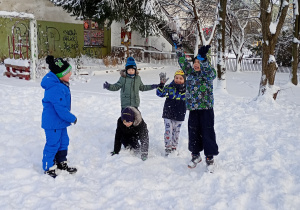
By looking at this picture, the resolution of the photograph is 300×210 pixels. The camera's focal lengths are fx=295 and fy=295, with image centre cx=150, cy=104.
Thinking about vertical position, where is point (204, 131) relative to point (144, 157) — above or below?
above

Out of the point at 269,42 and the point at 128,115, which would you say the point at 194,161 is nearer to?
the point at 128,115

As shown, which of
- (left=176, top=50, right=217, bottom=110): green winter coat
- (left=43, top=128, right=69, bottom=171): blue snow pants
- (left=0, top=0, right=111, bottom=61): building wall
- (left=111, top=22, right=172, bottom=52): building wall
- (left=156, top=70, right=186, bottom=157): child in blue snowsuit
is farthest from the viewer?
(left=111, top=22, right=172, bottom=52): building wall

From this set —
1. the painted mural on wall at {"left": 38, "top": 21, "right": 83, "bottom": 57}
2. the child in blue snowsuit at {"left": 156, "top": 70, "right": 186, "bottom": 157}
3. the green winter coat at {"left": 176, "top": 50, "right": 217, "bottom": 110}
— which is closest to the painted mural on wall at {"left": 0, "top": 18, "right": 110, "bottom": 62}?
the painted mural on wall at {"left": 38, "top": 21, "right": 83, "bottom": 57}

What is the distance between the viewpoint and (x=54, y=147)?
3684 mm

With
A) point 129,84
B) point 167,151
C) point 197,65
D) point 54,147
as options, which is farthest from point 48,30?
point 197,65

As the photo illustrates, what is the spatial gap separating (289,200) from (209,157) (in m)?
1.09

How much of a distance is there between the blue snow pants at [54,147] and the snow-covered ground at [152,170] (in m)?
0.22

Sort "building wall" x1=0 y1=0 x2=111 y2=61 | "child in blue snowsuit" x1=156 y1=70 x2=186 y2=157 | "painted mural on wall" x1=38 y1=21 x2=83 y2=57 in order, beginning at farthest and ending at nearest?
"painted mural on wall" x1=38 y1=21 x2=83 y2=57
"building wall" x1=0 y1=0 x2=111 y2=61
"child in blue snowsuit" x1=156 y1=70 x2=186 y2=157

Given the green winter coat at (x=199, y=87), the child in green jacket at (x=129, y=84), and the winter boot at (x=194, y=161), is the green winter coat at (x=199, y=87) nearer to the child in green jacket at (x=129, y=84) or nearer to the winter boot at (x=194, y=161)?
the winter boot at (x=194, y=161)

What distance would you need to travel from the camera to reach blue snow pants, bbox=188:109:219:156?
12.8ft

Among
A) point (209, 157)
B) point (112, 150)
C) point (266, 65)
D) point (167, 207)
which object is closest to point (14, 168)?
point (112, 150)

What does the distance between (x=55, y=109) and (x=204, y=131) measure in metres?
1.91

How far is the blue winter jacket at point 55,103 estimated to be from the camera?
3492 millimetres

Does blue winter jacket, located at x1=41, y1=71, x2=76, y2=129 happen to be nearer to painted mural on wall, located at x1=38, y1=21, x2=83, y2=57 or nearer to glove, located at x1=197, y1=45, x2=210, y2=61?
glove, located at x1=197, y1=45, x2=210, y2=61
